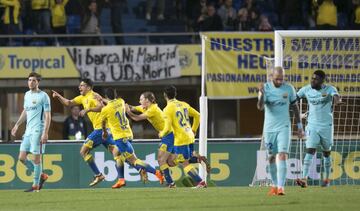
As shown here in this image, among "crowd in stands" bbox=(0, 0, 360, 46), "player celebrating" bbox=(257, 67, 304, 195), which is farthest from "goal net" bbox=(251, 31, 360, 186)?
"player celebrating" bbox=(257, 67, 304, 195)

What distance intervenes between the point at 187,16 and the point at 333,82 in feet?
26.2

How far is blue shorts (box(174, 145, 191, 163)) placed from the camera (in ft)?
75.5

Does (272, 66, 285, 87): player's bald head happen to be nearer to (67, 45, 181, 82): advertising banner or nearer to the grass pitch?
the grass pitch

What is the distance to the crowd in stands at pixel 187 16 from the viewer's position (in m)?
32.4

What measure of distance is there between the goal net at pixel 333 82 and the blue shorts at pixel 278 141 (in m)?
5.65

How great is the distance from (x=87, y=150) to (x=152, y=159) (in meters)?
3.75

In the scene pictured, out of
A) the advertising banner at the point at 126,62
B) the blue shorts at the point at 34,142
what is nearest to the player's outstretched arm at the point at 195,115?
the blue shorts at the point at 34,142

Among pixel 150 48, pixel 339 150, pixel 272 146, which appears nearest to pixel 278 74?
pixel 272 146

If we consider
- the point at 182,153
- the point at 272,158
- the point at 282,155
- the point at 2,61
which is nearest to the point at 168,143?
the point at 182,153

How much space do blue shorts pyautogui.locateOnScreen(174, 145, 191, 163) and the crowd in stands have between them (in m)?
9.29

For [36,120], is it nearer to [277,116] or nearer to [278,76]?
[277,116]

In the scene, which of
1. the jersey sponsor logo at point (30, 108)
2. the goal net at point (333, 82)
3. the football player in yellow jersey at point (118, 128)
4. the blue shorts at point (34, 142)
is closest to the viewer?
the blue shorts at point (34, 142)

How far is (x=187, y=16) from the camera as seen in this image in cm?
3369

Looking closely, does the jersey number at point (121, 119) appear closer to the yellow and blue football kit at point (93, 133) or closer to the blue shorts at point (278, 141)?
the yellow and blue football kit at point (93, 133)
